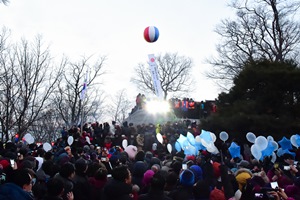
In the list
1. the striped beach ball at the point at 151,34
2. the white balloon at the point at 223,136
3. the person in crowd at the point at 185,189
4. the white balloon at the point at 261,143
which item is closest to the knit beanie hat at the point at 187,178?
the person in crowd at the point at 185,189

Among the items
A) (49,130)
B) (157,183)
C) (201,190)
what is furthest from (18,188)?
(49,130)

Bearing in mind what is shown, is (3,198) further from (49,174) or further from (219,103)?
(219,103)

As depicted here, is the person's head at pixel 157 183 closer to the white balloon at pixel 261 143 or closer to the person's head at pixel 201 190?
the person's head at pixel 201 190

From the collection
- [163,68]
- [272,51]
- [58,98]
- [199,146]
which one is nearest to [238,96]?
[199,146]

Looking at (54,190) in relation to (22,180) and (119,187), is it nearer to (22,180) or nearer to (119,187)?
(22,180)

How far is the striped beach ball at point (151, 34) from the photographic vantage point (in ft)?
47.8

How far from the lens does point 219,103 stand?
57.7 feet

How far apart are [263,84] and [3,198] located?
1378 cm

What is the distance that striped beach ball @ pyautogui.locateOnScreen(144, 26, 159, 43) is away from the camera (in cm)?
1457

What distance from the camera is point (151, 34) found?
1459cm

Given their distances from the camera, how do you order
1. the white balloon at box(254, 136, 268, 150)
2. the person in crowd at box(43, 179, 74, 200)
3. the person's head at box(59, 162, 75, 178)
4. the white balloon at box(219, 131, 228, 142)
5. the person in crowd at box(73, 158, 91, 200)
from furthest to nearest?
the white balloon at box(219, 131, 228, 142) < the white balloon at box(254, 136, 268, 150) < the person's head at box(59, 162, 75, 178) < the person in crowd at box(73, 158, 91, 200) < the person in crowd at box(43, 179, 74, 200)

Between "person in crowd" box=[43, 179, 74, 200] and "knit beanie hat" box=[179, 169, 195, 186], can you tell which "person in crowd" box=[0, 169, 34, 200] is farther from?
"knit beanie hat" box=[179, 169, 195, 186]

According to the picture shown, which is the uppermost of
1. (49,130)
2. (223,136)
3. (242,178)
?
(49,130)

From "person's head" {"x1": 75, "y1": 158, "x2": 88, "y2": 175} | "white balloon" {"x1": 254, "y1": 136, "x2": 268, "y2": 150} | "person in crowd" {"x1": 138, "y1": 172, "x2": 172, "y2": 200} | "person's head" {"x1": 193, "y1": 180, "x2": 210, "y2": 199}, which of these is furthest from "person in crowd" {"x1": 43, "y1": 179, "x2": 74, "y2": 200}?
"white balloon" {"x1": 254, "y1": 136, "x2": 268, "y2": 150}
